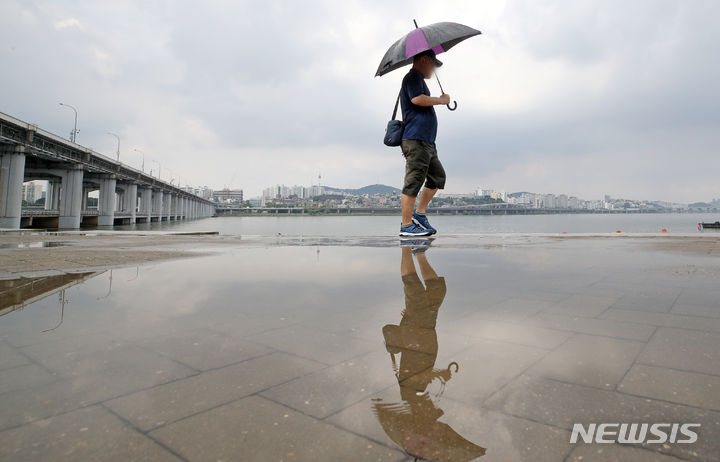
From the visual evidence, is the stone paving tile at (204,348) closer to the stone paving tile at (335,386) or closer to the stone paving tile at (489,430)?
the stone paving tile at (335,386)

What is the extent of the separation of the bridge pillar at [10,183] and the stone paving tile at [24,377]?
162 ft

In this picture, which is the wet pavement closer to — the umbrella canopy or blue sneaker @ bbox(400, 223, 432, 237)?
blue sneaker @ bbox(400, 223, 432, 237)

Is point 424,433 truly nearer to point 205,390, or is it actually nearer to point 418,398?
point 418,398

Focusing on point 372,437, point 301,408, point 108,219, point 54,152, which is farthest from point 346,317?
point 108,219

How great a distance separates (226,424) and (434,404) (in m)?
0.79

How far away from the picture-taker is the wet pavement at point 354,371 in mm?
1237

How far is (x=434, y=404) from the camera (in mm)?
1479

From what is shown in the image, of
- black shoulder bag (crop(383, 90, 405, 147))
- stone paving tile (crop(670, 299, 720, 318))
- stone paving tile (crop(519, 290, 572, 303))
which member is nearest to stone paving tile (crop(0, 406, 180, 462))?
stone paving tile (crop(519, 290, 572, 303))

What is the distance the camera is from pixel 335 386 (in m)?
1.65

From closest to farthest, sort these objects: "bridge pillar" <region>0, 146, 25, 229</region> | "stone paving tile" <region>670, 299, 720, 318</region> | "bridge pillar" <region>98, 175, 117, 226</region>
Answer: "stone paving tile" <region>670, 299, 720, 318</region>
"bridge pillar" <region>0, 146, 25, 229</region>
"bridge pillar" <region>98, 175, 117, 226</region>

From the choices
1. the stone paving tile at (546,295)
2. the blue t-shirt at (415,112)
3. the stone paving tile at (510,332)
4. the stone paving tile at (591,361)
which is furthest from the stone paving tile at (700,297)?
the blue t-shirt at (415,112)

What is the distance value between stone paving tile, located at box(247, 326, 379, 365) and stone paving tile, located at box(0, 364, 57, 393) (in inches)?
37.8

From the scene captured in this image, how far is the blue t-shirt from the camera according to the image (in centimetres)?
739

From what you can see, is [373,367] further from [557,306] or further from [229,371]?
[557,306]
